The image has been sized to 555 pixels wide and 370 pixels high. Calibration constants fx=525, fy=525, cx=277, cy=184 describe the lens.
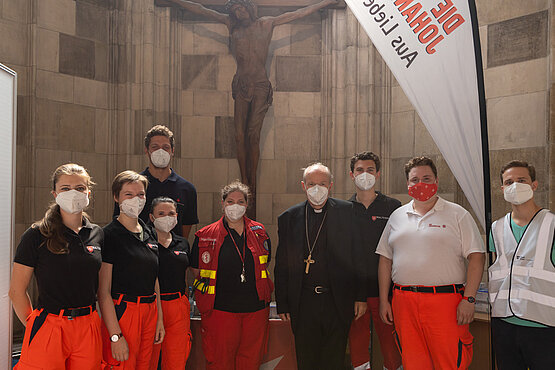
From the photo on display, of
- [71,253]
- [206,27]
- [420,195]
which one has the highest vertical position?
[206,27]

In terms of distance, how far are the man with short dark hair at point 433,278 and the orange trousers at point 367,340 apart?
38 centimetres

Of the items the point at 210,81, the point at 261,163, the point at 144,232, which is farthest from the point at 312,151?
the point at 144,232

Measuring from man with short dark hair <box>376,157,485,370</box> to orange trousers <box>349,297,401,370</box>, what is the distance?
15.1 inches

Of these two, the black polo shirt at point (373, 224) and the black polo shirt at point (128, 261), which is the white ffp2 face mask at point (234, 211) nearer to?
the black polo shirt at point (128, 261)

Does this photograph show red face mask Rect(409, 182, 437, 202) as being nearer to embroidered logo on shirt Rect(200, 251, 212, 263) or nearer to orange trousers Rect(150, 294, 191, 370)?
embroidered logo on shirt Rect(200, 251, 212, 263)

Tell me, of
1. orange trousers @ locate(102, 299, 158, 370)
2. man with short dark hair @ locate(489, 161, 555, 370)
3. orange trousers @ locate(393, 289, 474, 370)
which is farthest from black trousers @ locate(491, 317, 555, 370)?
orange trousers @ locate(102, 299, 158, 370)

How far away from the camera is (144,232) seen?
3.30 m

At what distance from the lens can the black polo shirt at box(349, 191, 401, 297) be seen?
12.3ft

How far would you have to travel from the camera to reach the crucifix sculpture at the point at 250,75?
6234 millimetres

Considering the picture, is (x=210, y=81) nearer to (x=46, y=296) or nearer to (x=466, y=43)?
(x=466, y=43)

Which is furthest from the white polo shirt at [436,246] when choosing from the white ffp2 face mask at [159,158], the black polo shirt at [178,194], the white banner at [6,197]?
the white banner at [6,197]

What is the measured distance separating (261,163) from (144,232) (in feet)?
11.2

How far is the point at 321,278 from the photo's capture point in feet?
11.7

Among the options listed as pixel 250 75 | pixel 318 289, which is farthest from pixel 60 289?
pixel 250 75
